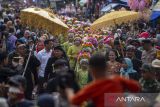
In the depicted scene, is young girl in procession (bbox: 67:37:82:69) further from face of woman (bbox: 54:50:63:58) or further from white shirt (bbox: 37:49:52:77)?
face of woman (bbox: 54:50:63:58)

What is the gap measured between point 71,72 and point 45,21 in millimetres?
8784

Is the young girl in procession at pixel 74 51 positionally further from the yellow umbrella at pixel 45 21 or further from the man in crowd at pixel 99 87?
the man in crowd at pixel 99 87

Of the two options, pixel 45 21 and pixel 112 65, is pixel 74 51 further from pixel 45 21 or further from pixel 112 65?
pixel 112 65

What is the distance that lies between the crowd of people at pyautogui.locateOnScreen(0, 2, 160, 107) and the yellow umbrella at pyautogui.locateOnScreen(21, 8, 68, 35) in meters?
0.60

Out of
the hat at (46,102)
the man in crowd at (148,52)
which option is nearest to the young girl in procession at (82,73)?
the man in crowd at (148,52)

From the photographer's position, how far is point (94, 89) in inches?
256

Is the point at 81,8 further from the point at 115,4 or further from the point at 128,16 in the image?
the point at 128,16

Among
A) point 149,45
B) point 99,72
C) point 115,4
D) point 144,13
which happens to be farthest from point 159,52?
point 115,4

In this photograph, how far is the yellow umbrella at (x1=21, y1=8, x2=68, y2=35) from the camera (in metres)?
17.8

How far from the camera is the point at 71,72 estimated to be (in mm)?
9320

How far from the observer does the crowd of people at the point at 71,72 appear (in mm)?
6605

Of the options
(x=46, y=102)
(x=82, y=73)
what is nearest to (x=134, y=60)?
(x=82, y=73)

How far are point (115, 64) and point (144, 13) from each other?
13.0 meters

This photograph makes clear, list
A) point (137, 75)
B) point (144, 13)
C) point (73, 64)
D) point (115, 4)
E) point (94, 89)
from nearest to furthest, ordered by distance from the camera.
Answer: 1. point (94, 89)
2. point (137, 75)
3. point (73, 64)
4. point (144, 13)
5. point (115, 4)
